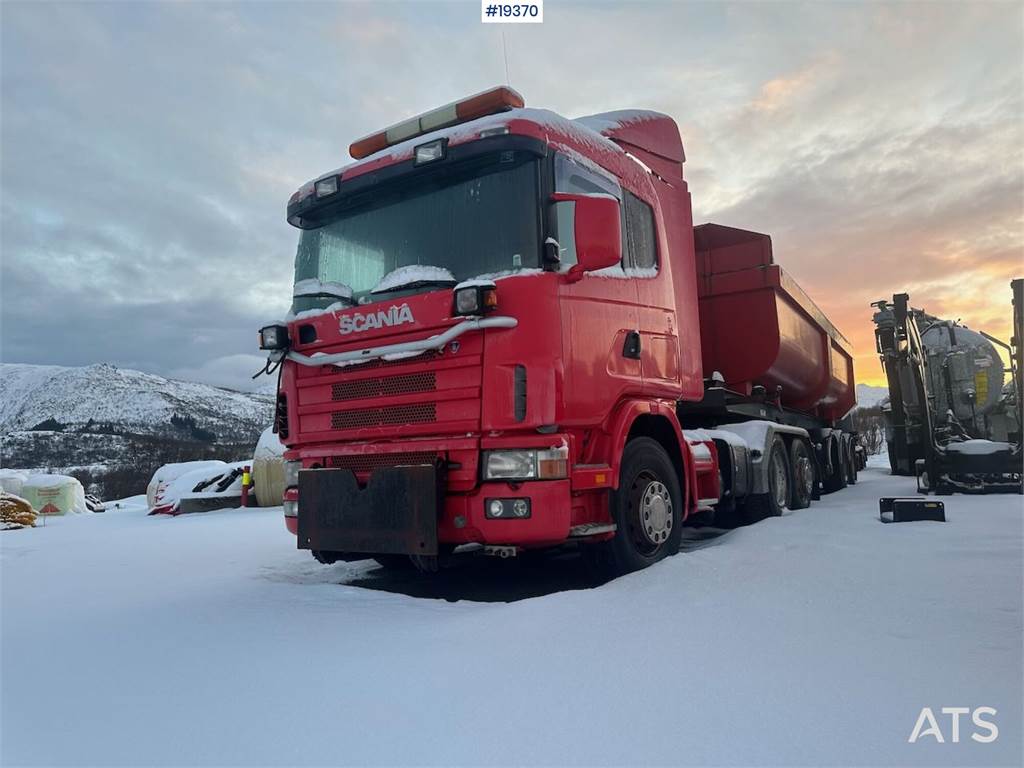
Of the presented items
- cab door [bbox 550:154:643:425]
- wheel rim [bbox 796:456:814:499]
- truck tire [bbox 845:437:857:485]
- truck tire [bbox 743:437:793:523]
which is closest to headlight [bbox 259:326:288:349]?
cab door [bbox 550:154:643:425]

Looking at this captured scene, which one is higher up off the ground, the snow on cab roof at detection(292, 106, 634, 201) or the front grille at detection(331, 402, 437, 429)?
the snow on cab roof at detection(292, 106, 634, 201)

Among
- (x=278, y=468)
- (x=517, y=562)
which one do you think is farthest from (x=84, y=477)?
(x=517, y=562)

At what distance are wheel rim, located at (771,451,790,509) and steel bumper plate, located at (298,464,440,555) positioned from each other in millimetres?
5428

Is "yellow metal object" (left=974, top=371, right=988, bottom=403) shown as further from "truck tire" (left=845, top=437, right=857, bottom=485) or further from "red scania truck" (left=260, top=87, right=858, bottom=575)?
"red scania truck" (left=260, top=87, right=858, bottom=575)

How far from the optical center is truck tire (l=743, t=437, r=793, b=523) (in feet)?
26.6

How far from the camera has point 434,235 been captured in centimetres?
471

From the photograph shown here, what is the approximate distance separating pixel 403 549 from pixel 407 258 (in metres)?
1.95

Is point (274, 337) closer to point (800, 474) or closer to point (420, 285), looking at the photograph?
point (420, 285)

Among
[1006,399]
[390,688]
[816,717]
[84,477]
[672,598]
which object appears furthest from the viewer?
[84,477]

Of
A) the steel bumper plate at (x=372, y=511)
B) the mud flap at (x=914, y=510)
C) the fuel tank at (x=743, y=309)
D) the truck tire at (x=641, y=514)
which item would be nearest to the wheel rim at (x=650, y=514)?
the truck tire at (x=641, y=514)

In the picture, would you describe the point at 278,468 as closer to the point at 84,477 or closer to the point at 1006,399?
the point at 1006,399

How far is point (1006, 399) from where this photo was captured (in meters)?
13.8

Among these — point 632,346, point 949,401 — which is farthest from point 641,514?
point 949,401

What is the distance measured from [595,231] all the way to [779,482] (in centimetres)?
569
